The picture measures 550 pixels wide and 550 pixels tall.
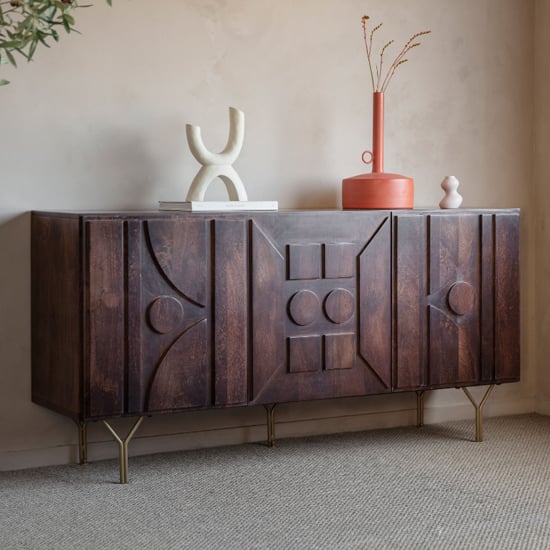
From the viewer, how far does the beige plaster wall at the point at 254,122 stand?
3.16 meters

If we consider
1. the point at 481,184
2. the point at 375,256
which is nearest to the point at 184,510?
the point at 375,256

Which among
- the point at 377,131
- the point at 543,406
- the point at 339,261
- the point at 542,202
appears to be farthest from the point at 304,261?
the point at 543,406

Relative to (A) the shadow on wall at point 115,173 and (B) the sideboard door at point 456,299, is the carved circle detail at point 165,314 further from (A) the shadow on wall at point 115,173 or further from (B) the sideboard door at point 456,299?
(B) the sideboard door at point 456,299

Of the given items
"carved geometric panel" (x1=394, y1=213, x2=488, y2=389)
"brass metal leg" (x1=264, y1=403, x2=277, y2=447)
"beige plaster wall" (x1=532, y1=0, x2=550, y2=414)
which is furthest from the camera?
"beige plaster wall" (x1=532, y1=0, x2=550, y2=414)

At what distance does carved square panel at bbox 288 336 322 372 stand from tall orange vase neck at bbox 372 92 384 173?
0.73m

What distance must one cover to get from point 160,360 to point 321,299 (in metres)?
0.58

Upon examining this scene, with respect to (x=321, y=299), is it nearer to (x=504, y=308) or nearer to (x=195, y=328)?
(x=195, y=328)

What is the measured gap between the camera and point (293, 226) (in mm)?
3102

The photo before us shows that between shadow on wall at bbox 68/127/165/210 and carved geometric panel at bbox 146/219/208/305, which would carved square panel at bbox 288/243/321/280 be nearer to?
carved geometric panel at bbox 146/219/208/305

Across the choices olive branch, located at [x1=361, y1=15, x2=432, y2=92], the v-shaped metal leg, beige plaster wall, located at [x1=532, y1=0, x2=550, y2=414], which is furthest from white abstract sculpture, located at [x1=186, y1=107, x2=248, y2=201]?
beige plaster wall, located at [x1=532, y1=0, x2=550, y2=414]

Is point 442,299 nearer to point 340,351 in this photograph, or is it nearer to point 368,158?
point 340,351

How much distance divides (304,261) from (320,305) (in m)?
0.16

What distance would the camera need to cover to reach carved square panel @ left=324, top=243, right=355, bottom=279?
3159 millimetres

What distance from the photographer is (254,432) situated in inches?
140
